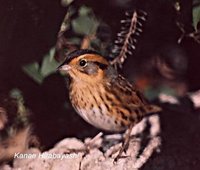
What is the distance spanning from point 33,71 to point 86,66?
74 cm

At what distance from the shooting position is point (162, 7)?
6555 millimetres

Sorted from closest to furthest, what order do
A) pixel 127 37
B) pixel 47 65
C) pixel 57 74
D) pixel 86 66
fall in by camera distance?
pixel 86 66 → pixel 127 37 → pixel 47 65 → pixel 57 74

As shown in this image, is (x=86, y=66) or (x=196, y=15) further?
(x=86, y=66)

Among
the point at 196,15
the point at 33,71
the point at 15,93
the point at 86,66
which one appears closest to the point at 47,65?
the point at 33,71

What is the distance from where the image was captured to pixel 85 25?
649cm

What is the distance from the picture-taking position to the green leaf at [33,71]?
640 cm

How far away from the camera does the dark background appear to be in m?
6.18

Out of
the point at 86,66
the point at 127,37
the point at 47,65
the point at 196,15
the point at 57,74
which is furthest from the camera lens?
Result: the point at 57,74

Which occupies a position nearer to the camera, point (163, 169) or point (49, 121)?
point (163, 169)

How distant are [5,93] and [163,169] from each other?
1607 millimetres

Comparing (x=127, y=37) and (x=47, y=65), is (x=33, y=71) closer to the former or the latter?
(x=47, y=65)

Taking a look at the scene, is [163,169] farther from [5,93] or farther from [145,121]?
[5,93]

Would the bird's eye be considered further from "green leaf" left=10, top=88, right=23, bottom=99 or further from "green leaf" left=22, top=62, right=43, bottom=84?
"green leaf" left=10, top=88, right=23, bottom=99

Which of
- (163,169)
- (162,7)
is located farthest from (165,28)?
(163,169)
